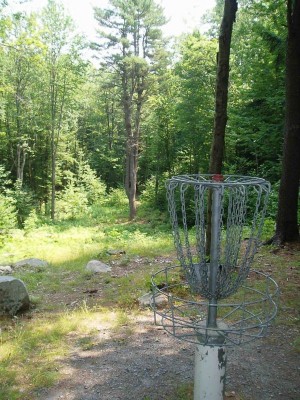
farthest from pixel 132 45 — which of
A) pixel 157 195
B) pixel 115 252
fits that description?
pixel 115 252

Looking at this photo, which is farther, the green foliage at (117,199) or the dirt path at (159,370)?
the green foliage at (117,199)

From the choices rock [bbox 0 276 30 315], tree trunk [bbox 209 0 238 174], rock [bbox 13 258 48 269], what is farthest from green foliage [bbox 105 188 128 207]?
rock [bbox 0 276 30 315]

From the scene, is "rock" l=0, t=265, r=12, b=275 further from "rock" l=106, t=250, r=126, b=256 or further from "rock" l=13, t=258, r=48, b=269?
"rock" l=106, t=250, r=126, b=256

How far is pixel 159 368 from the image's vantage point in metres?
3.70

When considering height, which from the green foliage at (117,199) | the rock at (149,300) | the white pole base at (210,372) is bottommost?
the green foliage at (117,199)

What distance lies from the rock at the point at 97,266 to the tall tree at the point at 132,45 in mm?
11149

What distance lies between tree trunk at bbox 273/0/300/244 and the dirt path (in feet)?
11.0

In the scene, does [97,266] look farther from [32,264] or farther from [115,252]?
[32,264]

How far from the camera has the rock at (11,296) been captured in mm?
5285

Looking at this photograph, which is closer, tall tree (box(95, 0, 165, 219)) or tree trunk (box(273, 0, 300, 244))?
tree trunk (box(273, 0, 300, 244))

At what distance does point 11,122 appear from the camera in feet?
73.9

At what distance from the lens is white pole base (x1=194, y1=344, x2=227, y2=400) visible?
7.10 ft

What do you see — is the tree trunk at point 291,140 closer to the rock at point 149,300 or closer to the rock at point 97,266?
the rock at point 149,300

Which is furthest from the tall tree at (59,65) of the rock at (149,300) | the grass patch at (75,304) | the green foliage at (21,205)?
the rock at (149,300)
